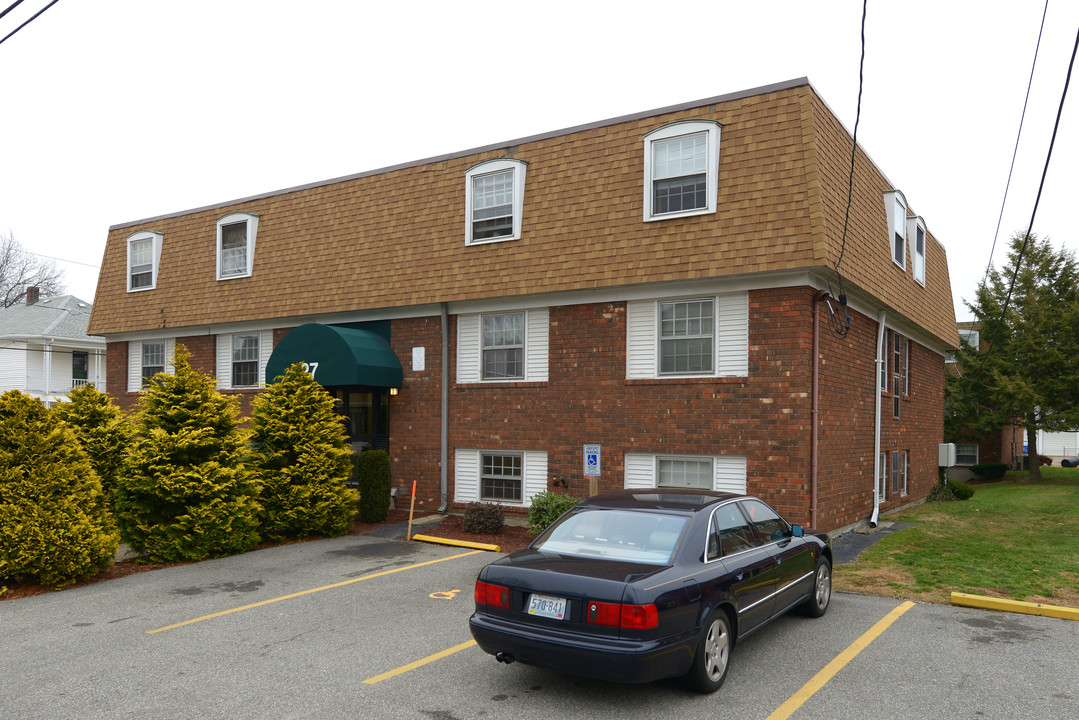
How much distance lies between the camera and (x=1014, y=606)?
843 cm

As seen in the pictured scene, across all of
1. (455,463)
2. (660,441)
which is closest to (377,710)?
(660,441)

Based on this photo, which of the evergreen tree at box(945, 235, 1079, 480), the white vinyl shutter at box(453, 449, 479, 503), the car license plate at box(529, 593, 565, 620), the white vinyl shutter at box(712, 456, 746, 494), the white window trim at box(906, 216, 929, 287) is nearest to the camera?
the car license plate at box(529, 593, 565, 620)

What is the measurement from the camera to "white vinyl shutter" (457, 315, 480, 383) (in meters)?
15.0

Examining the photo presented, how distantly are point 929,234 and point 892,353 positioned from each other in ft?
14.4

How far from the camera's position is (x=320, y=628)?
305 inches

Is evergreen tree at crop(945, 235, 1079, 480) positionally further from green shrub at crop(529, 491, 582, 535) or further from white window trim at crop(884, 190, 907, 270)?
green shrub at crop(529, 491, 582, 535)

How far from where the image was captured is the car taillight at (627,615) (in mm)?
5199

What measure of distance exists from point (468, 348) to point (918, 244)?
408 inches

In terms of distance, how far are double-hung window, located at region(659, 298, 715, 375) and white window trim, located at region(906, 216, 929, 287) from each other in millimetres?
6831

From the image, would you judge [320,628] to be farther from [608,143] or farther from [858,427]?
Result: [858,427]

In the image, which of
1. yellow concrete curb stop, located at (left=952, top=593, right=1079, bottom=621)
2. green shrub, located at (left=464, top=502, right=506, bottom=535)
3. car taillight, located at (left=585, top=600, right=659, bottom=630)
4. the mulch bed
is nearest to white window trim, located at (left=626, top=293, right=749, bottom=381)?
green shrub, located at (left=464, top=502, right=506, bottom=535)

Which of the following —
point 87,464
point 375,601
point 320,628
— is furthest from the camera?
point 87,464

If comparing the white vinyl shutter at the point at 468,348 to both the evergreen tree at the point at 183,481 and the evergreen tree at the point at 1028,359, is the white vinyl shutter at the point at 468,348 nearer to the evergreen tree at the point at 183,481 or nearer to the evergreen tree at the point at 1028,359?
the evergreen tree at the point at 183,481

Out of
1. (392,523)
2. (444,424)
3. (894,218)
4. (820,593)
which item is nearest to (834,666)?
(820,593)
